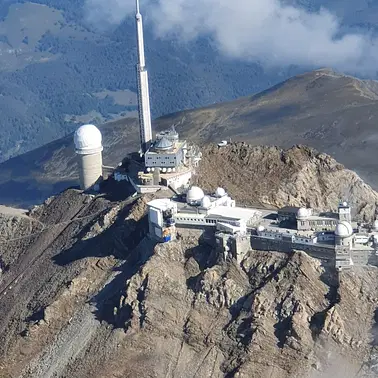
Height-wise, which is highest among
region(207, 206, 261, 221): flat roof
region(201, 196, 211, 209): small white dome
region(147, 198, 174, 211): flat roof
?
region(201, 196, 211, 209): small white dome

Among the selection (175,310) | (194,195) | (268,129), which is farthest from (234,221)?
(268,129)

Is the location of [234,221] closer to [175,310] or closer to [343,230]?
[175,310]

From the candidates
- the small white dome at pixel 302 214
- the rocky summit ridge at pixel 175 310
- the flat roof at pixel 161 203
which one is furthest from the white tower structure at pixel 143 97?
the small white dome at pixel 302 214

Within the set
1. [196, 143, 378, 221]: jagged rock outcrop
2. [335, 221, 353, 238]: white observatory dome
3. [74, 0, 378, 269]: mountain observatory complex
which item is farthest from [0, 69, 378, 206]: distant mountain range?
[335, 221, 353, 238]: white observatory dome

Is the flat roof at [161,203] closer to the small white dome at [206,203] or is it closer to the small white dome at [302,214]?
the small white dome at [206,203]

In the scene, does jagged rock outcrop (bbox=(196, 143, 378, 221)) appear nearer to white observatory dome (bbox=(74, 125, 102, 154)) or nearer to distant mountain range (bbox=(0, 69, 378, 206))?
white observatory dome (bbox=(74, 125, 102, 154))

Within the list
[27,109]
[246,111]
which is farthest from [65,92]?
[246,111]

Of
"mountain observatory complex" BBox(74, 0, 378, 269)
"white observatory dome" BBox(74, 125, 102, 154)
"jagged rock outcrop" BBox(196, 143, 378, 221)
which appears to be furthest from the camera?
"white observatory dome" BBox(74, 125, 102, 154)
